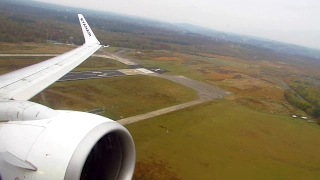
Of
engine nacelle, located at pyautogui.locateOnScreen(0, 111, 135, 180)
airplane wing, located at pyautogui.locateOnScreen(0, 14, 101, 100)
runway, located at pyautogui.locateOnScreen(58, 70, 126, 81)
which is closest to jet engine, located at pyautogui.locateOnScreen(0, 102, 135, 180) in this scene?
engine nacelle, located at pyautogui.locateOnScreen(0, 111, 135, 180)

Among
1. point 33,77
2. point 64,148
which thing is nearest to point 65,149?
point 64,148

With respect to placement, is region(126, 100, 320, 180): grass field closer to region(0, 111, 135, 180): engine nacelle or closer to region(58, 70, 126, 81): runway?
region(0, 111, 135, 180): engine nacelle

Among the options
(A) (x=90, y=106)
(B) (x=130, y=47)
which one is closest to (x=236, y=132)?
(A) (x=90, y=106)

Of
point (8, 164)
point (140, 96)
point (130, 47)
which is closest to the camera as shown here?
point (8, 164)

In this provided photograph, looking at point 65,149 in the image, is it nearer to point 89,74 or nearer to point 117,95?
point 117,95

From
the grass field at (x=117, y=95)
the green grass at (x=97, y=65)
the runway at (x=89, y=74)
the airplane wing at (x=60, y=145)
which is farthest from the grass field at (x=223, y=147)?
the green grass at (x=97, y=65)

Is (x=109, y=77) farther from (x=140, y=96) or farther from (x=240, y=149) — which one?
(x=240, y=149)
